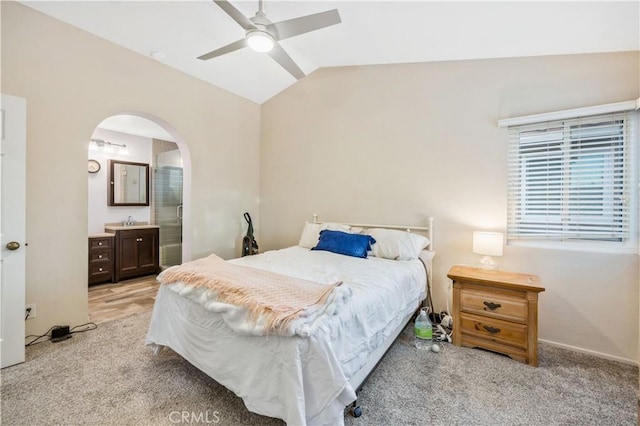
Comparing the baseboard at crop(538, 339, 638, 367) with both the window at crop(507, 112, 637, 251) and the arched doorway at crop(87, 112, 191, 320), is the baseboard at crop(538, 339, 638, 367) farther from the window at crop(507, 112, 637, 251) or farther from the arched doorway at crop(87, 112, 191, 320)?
the arched doorway at crop(87, 112, 191, 320)

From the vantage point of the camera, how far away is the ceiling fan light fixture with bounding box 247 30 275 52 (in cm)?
207

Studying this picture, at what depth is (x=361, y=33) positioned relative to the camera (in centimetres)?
286

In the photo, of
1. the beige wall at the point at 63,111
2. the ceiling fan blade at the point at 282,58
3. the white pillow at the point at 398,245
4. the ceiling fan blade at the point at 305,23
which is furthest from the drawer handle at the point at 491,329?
the beige wall at the point at 63,111

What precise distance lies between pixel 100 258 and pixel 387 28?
4.82m

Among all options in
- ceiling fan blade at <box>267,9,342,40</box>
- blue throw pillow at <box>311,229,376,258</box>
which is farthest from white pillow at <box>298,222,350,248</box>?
ceiling fan blade at <box>267,9,342,40</box>

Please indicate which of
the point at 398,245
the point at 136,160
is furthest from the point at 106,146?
the point at 398,245

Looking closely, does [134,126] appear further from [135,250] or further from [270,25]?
[270,25]

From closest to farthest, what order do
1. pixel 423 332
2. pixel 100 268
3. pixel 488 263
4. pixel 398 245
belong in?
1. pixel 423 332
2. pixel 488 263
3. pixel 398 245
4. pixel 100 268

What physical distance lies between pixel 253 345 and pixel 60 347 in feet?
7.02

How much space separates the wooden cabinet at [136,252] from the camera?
14.0ft

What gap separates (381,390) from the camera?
1.93 metres

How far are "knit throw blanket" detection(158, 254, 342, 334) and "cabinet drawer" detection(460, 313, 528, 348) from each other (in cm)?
154

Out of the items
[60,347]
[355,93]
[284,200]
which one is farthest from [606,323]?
[60,347]

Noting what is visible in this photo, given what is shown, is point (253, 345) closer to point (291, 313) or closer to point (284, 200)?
point (291, 313)
